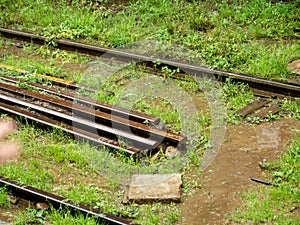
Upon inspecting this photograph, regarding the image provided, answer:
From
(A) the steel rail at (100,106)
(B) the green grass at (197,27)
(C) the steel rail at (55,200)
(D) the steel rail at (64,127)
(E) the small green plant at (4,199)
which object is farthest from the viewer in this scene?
(B) the green grass at (197,27)

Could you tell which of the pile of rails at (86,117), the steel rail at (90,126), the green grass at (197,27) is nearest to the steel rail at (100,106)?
the pile of rails at (86,117)

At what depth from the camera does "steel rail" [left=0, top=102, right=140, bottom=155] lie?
25.1 ft

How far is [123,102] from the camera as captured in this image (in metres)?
8.90

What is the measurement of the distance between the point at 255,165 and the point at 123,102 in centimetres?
249

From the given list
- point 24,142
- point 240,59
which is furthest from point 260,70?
point 24,142

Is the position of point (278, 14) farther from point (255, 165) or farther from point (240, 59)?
point (255, 165)

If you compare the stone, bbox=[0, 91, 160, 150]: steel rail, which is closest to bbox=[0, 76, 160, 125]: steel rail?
bbox=[0, 91, 160, 150]: steel rail

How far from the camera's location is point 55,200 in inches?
261

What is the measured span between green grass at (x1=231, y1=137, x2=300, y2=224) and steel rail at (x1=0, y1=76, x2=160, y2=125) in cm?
190

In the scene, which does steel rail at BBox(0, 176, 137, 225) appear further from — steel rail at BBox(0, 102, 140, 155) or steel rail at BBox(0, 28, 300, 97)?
steel rail at BBox(0, 28, 300, 97)

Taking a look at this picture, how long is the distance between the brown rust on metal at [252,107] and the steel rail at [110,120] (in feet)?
4.29

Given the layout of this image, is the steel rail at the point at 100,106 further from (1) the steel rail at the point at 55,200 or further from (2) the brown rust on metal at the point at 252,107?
(1) the steel rail at the point at 55,200

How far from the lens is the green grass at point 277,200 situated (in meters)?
6.40

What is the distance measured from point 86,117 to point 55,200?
1.90 meters
